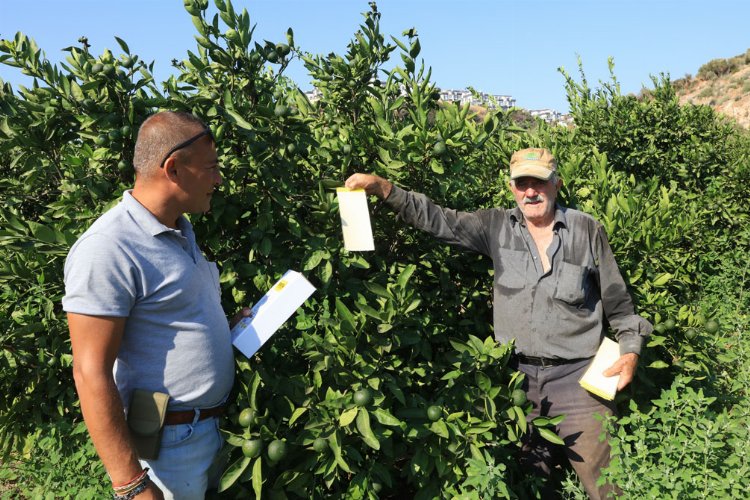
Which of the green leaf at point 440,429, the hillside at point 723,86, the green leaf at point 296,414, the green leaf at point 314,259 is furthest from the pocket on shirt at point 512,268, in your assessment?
the hillside at point 723,86

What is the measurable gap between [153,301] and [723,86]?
123 feet

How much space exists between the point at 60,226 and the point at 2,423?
1152 millimetres

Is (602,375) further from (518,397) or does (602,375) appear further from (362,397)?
(362,397)

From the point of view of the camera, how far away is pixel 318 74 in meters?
2.87

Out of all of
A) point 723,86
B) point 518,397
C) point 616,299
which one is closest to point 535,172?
point 616,299

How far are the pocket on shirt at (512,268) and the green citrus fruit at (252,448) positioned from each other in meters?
1.38

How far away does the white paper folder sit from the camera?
6.85ft

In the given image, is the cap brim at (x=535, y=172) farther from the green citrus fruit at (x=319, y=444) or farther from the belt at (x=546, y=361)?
the green citrus fruit at (x=319, y=444)

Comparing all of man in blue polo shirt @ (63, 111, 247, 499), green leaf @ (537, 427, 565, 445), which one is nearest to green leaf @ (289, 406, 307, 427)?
man in blue polo shirt @ (63, 111, 247, 499)

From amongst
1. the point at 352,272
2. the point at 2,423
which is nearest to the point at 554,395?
the point at 352,272

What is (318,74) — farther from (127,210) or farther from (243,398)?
(243,398)

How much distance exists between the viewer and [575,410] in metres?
2.72

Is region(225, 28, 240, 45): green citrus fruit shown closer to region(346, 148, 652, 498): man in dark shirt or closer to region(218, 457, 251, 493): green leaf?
region(346, 148, 652, 498): man in dark shirt

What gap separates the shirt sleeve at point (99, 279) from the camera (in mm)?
1609
